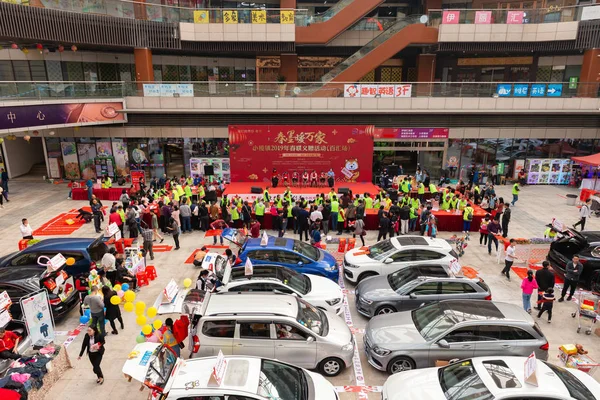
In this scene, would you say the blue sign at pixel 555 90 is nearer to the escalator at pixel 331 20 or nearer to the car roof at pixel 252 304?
the escalator at pixel 331 20

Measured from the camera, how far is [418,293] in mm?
10938

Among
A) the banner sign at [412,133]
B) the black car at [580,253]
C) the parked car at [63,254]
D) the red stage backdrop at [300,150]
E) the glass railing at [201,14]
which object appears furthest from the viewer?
the banner sign at [412,133]

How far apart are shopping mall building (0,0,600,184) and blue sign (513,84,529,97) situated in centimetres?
10

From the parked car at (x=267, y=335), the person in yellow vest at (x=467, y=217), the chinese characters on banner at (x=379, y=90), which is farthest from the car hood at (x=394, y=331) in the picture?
the chinese characters on banner at (x=379, y=90)

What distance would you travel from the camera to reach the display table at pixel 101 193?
74.7ft

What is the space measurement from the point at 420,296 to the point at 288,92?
18.1 meters

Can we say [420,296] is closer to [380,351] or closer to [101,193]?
[380,351]

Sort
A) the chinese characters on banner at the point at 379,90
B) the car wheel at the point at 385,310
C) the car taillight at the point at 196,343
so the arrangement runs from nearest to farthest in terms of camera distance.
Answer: the car taillight at the point at 196,343 < the car wheel at the point at 385,310 < the chinese characters on banner at the point at 379,90

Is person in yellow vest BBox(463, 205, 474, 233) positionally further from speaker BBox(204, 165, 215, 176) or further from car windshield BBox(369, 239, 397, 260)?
speaker BBox(204, 165, 215, 176)

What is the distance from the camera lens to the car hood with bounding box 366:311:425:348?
9.00 meters

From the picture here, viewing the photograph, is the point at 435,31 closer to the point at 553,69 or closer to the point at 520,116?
the point at 520,116

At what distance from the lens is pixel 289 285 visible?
1100 centimetres

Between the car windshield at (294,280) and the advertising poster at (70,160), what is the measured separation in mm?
22342

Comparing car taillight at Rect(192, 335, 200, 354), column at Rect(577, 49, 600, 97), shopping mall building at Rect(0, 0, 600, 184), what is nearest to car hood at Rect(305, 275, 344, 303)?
car taillight at Rect(192, 335, 200, 354)
